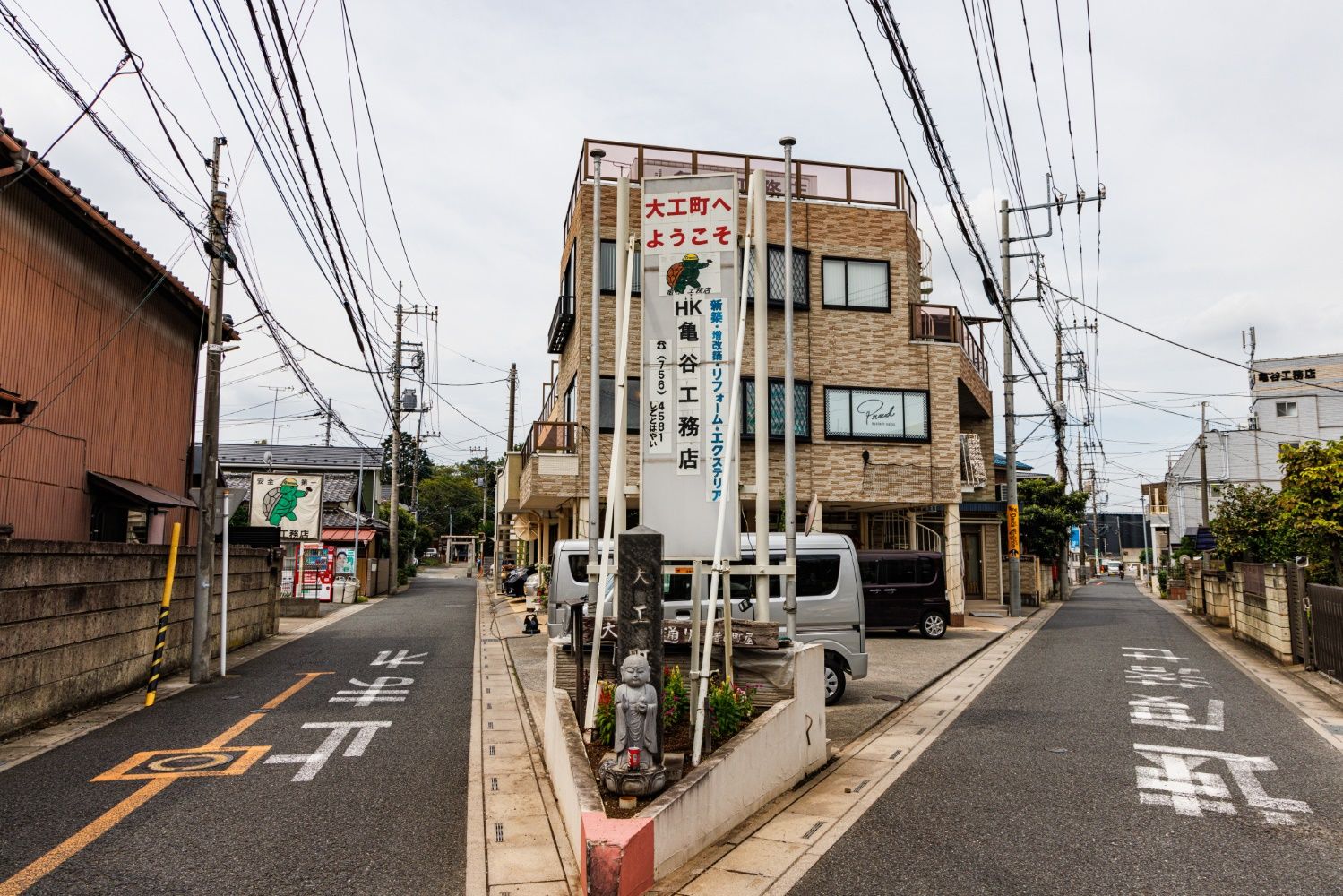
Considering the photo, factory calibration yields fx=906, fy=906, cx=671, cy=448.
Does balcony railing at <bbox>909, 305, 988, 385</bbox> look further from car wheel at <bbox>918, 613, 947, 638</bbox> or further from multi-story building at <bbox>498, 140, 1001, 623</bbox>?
car wheel at <bbox>918, 613, 947, 638</bbox>

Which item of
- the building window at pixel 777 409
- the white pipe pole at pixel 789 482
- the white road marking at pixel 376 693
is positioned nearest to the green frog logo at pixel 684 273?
the white pipe pole at pixel 789 482

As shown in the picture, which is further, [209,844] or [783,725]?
[783,725]

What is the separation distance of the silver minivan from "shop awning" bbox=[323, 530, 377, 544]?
91.3 feet

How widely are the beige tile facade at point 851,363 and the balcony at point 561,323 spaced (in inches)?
22.8

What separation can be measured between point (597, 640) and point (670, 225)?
4072mm

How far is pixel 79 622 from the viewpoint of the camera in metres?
11.2

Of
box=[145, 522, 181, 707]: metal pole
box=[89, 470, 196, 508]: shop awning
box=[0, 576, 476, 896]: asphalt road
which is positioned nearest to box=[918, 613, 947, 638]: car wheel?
box=[0, 576, 476, 896]: asphalt road

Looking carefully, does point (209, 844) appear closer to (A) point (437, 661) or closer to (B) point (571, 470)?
(A) point (437, 661)

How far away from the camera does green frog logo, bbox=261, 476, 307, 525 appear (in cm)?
3062

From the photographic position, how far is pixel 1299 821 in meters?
6.74

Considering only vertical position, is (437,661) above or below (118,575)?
below

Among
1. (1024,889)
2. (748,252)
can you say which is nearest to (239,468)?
(748,252)

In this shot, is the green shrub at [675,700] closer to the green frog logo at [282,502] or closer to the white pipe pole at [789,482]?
the white pipe pole at [789,482]

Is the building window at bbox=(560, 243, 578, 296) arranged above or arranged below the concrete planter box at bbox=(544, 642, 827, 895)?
above
